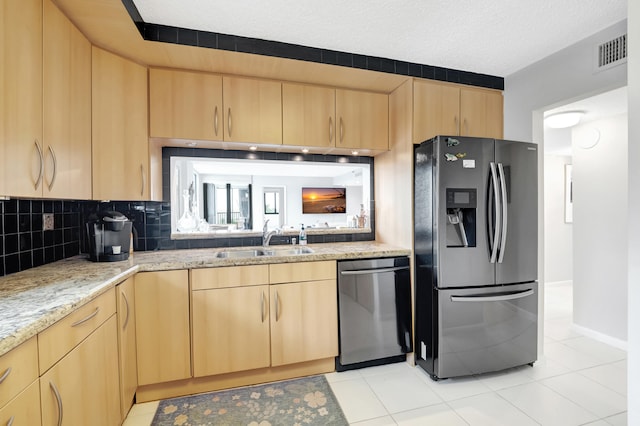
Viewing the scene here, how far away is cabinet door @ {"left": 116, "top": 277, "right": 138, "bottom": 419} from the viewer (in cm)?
164

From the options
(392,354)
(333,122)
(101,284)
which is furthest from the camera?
(333,122)

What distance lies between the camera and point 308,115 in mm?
2480

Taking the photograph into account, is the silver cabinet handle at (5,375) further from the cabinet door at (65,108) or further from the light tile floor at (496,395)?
the light tile floor at (496,395)

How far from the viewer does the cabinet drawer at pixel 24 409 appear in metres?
0.80

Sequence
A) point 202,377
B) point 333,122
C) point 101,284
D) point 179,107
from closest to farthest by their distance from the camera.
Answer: point 101,284, point 202,377, point 179,107, point 333,122

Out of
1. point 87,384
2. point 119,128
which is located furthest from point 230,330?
point 119,128

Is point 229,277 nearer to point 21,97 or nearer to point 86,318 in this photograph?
point 86,318

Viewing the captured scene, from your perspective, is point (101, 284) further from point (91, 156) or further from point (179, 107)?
point (179, 107)

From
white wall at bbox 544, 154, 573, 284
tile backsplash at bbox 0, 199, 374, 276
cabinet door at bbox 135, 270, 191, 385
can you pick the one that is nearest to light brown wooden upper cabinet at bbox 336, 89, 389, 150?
tile backsplash at bbox 0, 199, 374, 276

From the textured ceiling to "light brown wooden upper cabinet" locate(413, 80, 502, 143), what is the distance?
11.7 inches

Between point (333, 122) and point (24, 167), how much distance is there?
1.98 meters

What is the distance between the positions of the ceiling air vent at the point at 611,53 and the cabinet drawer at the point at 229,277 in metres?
2.66

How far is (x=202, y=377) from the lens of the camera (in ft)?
6.67

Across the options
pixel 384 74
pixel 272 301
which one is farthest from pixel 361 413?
pixel 384 74
